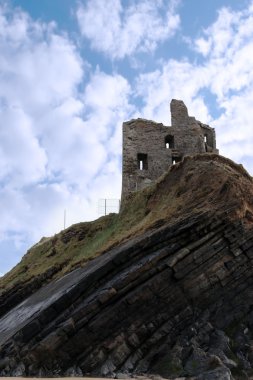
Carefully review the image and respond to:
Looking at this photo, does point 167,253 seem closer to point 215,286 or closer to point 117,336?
point 215,286

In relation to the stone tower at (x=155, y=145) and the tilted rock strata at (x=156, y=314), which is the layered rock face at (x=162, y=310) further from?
the stone tower at (x=155, y=145)

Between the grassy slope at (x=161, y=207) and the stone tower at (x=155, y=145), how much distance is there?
684 centimetres

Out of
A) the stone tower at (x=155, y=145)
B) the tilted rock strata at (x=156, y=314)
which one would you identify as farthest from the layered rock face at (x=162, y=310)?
the stone tower at (x=155, y=145)

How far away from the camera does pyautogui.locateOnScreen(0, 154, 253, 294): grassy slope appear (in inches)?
750

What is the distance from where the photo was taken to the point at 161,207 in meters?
21.9

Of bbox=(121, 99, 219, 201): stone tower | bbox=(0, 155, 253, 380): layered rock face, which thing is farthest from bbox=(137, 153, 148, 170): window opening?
bbox=(0, 155, 253, 380): layered rock face

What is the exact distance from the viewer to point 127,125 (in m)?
36.7

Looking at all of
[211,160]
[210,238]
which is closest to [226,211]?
[210,238]

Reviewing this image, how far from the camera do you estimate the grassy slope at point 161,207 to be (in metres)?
19.0

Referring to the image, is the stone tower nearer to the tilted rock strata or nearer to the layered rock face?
the layered rock face

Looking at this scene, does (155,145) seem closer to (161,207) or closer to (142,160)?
(142,160)

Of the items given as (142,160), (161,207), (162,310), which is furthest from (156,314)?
(142,160)

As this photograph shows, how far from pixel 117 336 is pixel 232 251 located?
5288mm

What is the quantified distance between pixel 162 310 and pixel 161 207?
7.00 m
